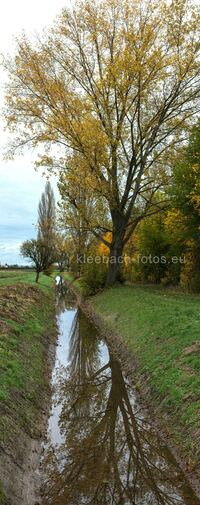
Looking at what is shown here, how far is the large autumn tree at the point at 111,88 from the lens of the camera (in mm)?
21969

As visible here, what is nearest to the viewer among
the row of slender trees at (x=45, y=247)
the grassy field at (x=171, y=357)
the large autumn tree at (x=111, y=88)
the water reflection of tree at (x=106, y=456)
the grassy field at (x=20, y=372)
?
the water reflection of tree at (x=106, y=456)

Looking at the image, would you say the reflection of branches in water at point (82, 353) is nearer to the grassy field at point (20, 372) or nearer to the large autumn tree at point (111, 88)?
the grassy field at point (20, 372)

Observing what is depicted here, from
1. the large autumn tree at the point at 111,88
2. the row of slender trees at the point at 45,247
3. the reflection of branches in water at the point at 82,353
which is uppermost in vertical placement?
the large autumn tree at the point at 111,88

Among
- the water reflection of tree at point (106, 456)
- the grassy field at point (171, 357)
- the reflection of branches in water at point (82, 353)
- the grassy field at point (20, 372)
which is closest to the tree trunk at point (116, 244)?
the reflection of branches in water at point (82, 353)

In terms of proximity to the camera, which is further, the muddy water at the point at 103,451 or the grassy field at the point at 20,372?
the grassy field at the point at 20,372

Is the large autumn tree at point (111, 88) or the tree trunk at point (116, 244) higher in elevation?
the large autumn tree at point (111, 88)

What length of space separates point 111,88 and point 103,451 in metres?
20.9

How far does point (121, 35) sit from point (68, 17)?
3108 millimetres

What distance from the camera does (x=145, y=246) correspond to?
30.1m

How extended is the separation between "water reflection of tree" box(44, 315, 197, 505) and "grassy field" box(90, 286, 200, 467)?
21.2 inches

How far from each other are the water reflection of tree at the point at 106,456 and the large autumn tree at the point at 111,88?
1545cm

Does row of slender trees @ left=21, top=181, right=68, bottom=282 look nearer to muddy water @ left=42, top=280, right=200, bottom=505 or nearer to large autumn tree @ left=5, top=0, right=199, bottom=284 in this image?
large autumn tree @ left=5, top=0, right=199, bottom=284

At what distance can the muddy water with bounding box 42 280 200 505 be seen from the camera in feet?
19.3

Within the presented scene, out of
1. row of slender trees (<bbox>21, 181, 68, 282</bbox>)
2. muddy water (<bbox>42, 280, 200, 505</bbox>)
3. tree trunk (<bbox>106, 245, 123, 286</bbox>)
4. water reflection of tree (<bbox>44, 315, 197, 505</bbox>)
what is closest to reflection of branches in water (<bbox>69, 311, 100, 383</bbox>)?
muddy water (<bbox>42, 280, 200, 505</bbox>)
